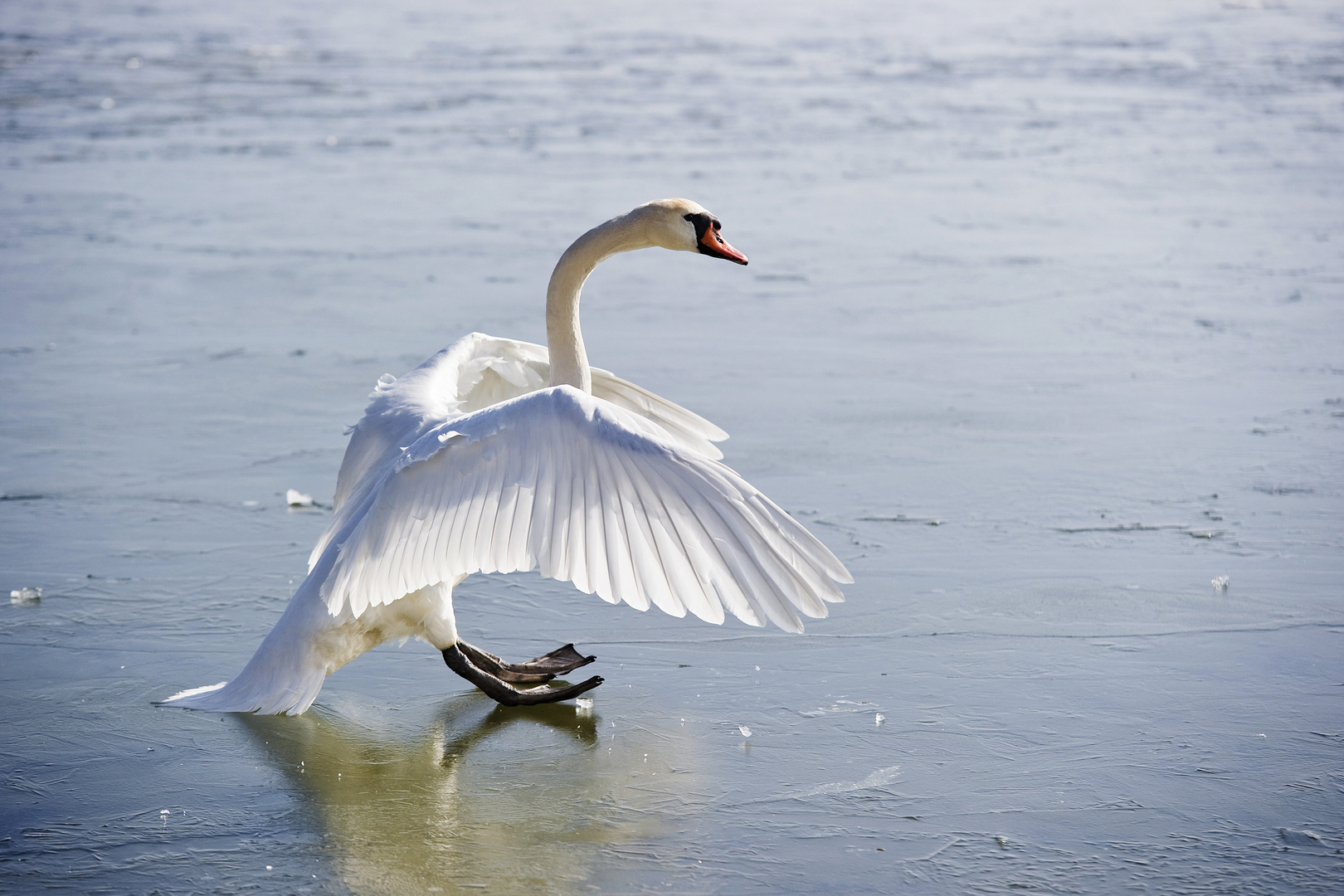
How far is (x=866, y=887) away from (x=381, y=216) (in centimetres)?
842

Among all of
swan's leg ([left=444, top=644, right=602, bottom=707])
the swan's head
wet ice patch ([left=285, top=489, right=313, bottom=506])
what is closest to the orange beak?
the swan's head

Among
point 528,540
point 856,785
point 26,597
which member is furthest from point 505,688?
point 26,597

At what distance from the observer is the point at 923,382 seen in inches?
265

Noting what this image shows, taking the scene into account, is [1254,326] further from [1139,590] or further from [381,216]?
[381,216]

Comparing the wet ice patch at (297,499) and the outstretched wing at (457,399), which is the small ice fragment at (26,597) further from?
the wet ice patch at (297,499)

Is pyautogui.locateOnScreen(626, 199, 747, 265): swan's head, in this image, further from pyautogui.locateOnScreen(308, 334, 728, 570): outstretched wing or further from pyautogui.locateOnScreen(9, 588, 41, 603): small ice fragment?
pyautogui.locateOnScreen(9, 588, 41, 603): small ice fragment

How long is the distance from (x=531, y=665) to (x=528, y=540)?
0.80 metres

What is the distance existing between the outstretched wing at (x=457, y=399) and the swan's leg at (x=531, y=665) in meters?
0.53

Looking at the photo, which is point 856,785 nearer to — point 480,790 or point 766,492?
point 480,790

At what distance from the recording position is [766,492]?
17.7 ft

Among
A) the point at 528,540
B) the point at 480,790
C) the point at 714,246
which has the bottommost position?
the point at 480,790

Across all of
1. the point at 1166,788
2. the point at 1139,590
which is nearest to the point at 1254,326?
the point at 1139,590

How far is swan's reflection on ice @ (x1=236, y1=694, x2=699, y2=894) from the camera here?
301cm

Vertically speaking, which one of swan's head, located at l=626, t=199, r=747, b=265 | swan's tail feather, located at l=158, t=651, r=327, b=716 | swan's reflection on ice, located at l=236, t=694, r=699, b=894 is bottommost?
swan's reflection on ice, located at l=236, t=694, r=699, b=894
